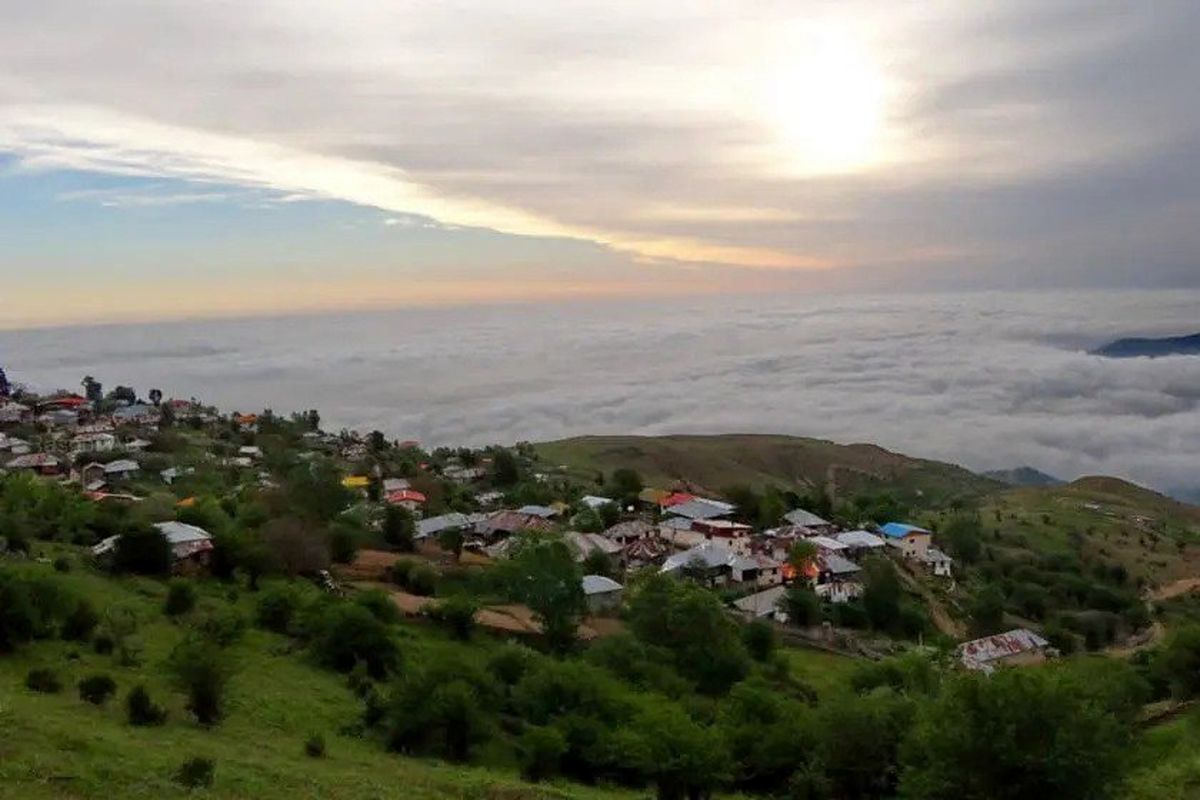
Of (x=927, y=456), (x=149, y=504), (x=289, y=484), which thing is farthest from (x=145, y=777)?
(x=927, y=456)

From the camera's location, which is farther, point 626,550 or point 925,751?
point 626,550

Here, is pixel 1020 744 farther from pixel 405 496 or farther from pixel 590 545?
pixel 405 496

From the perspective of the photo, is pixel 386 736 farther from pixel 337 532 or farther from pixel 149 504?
pixel 149 504

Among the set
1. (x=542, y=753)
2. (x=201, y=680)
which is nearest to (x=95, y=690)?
(x=201, y=680)

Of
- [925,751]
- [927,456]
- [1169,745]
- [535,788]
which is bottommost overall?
[927,456]

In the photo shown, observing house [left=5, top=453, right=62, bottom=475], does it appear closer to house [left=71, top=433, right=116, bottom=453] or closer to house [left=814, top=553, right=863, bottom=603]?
house [left=71, top=433, right=116, bottom=453]

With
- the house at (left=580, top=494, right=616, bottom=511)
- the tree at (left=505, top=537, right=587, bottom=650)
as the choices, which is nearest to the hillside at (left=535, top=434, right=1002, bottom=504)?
the house at (left=580, top=494, right=616, bottom=511)

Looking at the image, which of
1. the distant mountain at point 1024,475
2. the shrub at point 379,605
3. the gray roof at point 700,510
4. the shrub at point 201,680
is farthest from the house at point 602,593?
the distant mountain at point 1024,475
